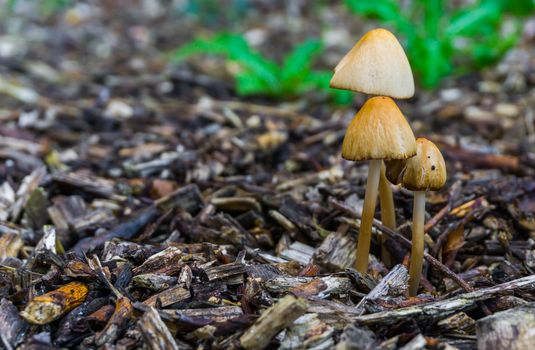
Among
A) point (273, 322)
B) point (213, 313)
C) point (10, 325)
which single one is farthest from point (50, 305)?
point (273, 322)

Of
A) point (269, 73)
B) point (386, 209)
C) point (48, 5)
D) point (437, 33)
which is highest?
point (48, 5)

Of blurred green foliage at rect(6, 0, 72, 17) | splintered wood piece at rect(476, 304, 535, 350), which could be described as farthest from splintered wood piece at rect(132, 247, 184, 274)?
blurred green foliage at rect(6, 0, 72, 17)

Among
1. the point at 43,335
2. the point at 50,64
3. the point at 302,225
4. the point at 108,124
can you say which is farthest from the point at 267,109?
the point at 43,335

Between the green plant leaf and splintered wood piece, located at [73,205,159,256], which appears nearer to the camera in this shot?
splintered wood piece, located at [73,205,159,256]

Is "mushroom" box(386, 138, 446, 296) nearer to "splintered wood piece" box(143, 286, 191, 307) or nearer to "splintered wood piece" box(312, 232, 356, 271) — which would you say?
"splintered wood piece" box(312, 232, 356, 271)

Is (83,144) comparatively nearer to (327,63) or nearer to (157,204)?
(157,204)

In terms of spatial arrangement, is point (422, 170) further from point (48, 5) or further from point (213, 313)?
point (48, 5)
